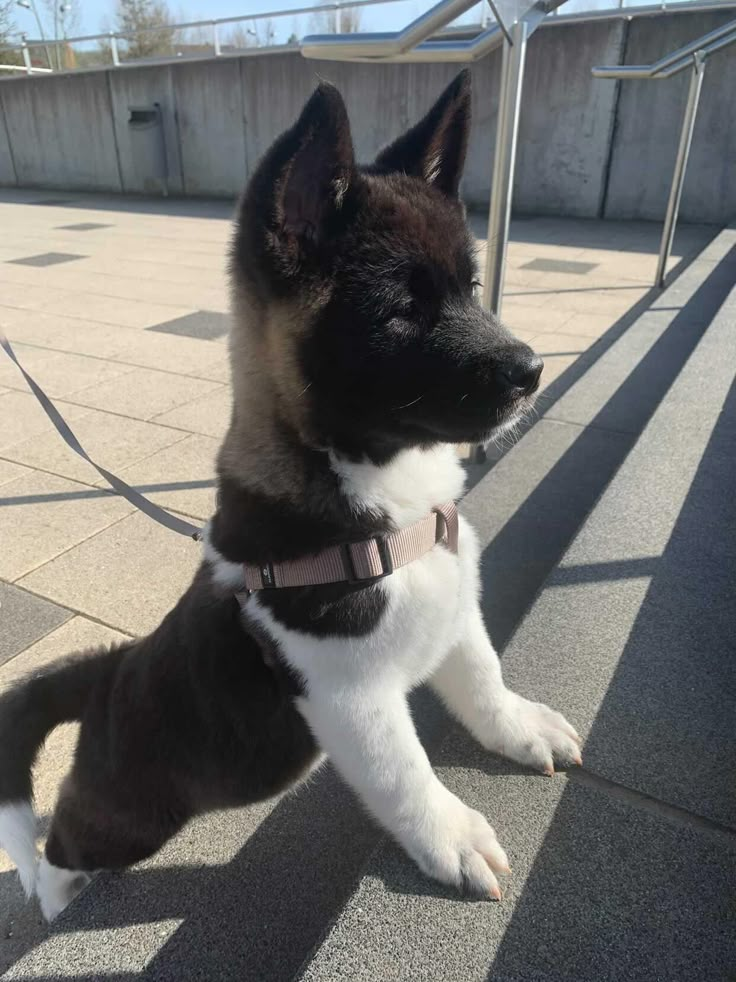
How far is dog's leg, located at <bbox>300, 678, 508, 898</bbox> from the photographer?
165 centimetres

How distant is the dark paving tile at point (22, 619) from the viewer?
2998 mm

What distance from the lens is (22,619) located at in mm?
3145

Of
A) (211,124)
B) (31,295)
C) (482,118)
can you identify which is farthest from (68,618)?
(211,124)

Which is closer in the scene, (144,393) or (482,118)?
(144,393)

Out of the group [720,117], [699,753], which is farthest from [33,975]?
[720,117]

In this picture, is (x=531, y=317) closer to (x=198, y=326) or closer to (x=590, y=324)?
(x=590, y=324)

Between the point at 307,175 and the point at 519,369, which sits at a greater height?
the point at 307,175

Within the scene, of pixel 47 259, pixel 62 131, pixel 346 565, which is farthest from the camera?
pixel 62 131

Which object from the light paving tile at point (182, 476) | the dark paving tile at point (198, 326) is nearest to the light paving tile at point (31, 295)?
the dark paving tile at point (198, 326)

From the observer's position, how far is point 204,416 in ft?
17.0

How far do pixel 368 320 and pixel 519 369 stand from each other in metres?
0.37

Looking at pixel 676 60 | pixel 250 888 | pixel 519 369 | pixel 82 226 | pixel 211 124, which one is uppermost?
pixel 676 60

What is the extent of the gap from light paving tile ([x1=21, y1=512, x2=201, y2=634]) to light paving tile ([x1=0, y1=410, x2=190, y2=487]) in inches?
29.0

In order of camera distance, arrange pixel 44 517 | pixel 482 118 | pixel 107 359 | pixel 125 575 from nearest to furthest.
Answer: pixel 125 575, pixel 44 517, pixel 107 359, pixel 482 118
